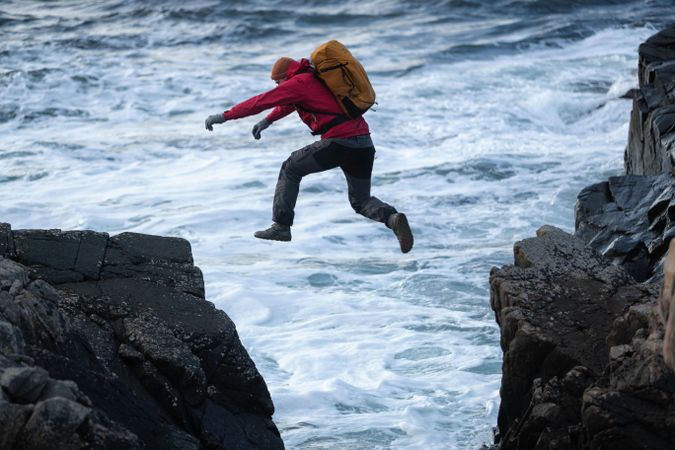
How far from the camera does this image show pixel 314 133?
820 centimetres

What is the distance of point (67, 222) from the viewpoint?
1423 cm

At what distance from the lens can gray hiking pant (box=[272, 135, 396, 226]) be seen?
819cm

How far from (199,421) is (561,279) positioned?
249 cm

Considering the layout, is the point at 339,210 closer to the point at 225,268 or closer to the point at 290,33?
the point at 225,268

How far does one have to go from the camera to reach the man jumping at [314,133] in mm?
7738

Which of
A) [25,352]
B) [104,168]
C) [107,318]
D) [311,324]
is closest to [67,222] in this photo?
[104,168]

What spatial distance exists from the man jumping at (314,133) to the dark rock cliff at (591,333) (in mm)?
1427

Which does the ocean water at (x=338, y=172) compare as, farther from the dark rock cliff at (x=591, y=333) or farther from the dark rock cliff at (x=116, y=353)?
the dark rock cliff at (x=116, y=353)

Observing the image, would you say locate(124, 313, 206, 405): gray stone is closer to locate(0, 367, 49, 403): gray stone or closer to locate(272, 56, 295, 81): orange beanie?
locate(0, 367, 49, 403): gray stone

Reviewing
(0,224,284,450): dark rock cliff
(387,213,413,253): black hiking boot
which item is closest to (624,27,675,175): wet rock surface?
(387,213,413,253): black hiking boot

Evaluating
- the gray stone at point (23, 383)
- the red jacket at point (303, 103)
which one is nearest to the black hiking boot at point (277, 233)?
the red jacket at point (303, 103)

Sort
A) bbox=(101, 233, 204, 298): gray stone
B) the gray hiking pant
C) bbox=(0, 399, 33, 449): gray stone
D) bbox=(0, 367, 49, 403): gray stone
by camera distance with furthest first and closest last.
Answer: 1. the gray hiking pant
2. bbox=(101, 233, 204, 298): gray stone
3. bbox=(0, 367, 49, 403): gray stone
4. bbox=(0, 399, 33, 449): gray stone

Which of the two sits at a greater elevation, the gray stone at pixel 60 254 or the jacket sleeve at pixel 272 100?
the jacket sleeve at pixel 272 100

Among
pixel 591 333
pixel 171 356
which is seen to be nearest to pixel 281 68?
pixel 171 356
